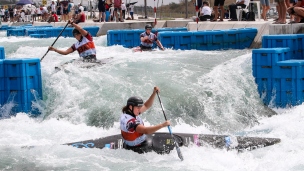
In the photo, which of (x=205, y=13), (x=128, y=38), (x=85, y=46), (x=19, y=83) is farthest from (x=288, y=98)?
(x=205, y=13)

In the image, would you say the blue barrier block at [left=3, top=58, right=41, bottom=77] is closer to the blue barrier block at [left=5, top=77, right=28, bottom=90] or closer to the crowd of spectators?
the blue barrier block at [left=5, top=77, right=28, bottom=90]

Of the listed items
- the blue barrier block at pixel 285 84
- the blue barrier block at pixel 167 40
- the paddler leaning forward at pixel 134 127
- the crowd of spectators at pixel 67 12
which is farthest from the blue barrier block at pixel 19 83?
the crowd of spectators at pixel 67 12

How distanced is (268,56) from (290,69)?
0.55 m

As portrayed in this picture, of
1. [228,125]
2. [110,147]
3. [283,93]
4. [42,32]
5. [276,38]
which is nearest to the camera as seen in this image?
[110,147]

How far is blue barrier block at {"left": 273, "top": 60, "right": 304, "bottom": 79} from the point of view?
11.6 meters

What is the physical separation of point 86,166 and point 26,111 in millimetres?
3484

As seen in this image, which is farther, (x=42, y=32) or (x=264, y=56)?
(x=42, y=32)

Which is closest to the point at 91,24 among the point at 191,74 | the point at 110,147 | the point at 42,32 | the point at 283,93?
the point at 42,32

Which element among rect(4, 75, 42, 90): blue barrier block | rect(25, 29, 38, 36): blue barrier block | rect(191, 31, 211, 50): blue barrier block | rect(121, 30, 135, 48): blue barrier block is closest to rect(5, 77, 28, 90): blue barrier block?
rect(4, 75, 42, 90): blue barrier block

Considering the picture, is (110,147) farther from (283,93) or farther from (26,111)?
(283,93)

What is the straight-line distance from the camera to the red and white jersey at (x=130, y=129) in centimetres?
862

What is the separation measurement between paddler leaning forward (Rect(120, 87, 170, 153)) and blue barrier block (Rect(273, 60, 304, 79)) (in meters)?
3.75

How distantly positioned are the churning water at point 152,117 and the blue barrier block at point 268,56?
40 centimetres

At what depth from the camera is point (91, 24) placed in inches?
1021
